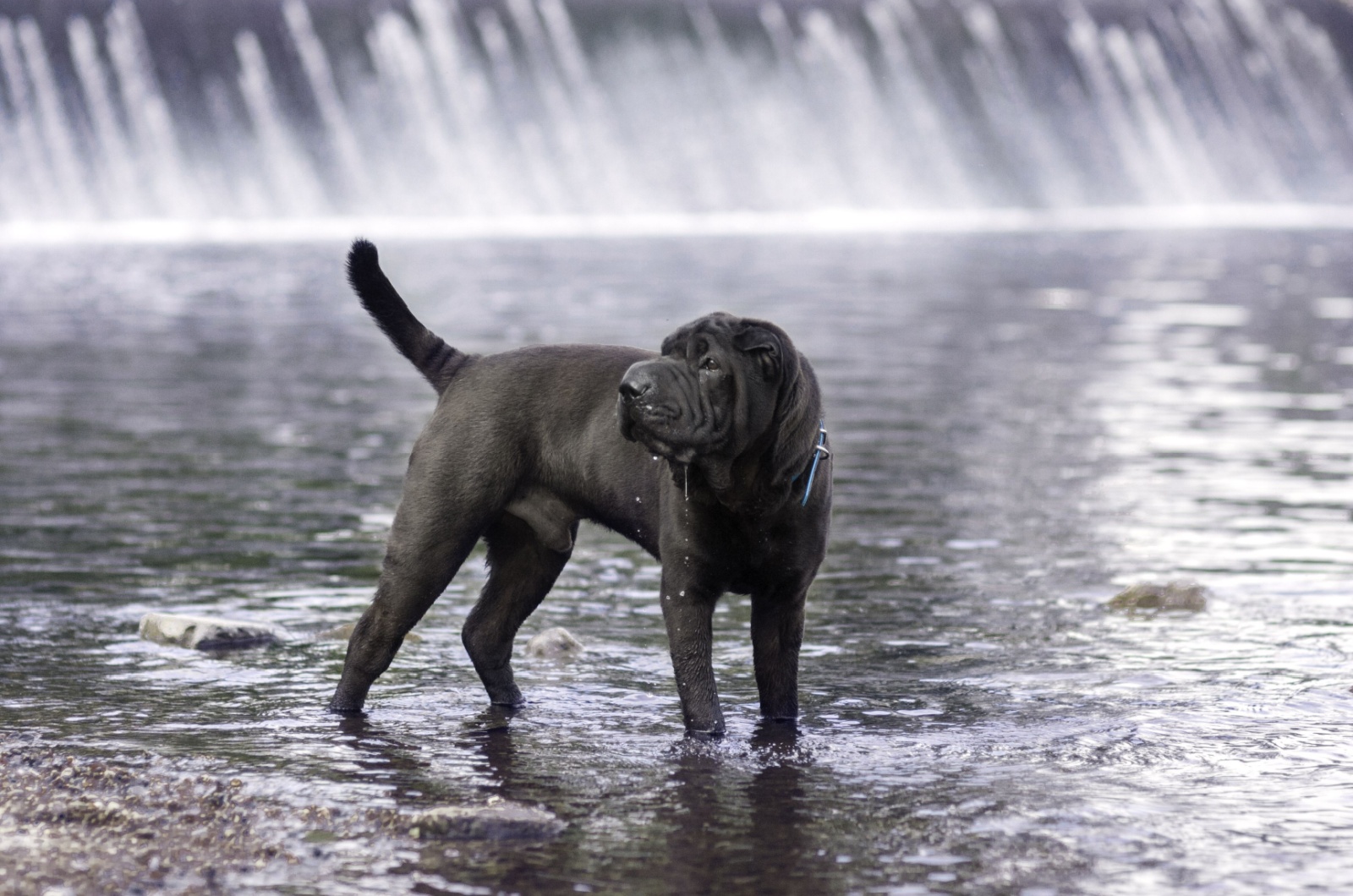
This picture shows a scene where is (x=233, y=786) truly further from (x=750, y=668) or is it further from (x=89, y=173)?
(x=89, y=173)

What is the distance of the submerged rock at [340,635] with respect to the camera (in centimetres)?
780

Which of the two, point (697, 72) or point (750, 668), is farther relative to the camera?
point (697, 72)

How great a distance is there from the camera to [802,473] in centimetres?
562

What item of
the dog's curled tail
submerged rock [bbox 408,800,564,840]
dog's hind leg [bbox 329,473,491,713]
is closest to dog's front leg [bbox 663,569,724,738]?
dog's hind leg [bbox 329,473,491,713]

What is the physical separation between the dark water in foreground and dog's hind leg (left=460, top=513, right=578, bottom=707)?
146 millimetres

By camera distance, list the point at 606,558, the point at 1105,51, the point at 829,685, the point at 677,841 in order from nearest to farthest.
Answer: the point at 677,841 < the point at 829,685 < the point at 606,558 < the point at 1105,51

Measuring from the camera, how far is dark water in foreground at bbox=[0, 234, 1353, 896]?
5004mm

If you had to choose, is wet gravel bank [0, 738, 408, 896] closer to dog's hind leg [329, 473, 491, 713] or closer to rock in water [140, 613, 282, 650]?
dog's hind leg [329, 473, 491, 713]

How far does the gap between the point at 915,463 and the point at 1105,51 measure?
182 feet

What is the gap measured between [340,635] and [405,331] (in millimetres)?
1703

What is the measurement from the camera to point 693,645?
5.89 metres

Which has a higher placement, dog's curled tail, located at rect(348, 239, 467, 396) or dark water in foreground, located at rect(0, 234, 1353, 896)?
dog's curled tail, located at rect(348, 239, 467, 396)

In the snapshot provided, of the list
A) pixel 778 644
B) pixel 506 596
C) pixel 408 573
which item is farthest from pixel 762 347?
pixel 506 596

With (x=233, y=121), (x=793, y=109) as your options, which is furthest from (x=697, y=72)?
(x=233, y=121)
